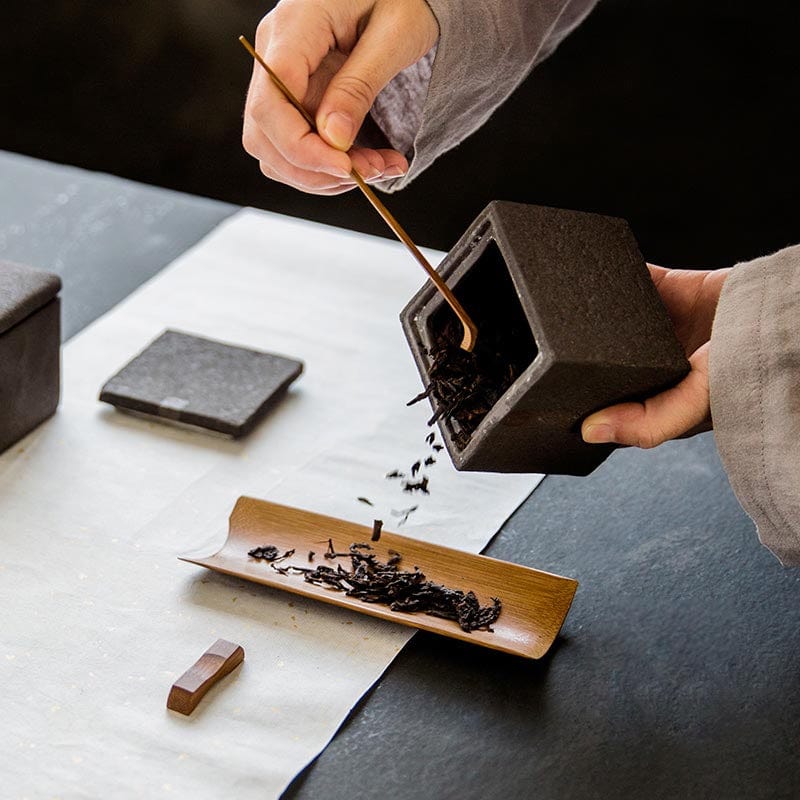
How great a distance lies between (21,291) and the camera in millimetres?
1462

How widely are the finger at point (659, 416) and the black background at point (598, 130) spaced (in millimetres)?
2258

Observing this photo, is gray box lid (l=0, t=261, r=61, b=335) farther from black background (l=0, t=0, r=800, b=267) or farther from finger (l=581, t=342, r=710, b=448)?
black background (l=0, t=0, r=800, b=267)

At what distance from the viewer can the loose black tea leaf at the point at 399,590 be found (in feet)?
3.95

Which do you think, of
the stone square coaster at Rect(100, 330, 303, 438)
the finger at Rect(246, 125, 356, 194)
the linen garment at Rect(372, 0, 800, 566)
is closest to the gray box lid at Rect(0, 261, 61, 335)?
the stone square coaster at Rect(100, 330, 303, 438)

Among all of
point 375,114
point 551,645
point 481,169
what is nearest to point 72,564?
point 551,645

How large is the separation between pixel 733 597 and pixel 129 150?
2942mm

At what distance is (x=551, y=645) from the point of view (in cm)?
117

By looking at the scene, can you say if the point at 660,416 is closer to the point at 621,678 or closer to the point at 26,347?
the point at 621,678

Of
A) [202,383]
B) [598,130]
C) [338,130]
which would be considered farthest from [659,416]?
[598,130]

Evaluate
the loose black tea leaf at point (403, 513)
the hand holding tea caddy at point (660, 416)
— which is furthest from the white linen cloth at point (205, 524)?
the hand holding tea caddy at point (660, 416)

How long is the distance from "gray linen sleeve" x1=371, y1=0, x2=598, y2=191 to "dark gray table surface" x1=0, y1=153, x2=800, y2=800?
44cm

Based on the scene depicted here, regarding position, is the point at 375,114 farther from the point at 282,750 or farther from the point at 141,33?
the point at 141,33

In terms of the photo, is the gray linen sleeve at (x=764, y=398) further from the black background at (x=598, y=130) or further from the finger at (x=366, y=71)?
the black background at (x=598, y=130)

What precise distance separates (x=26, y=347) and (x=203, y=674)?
1.77 ft
